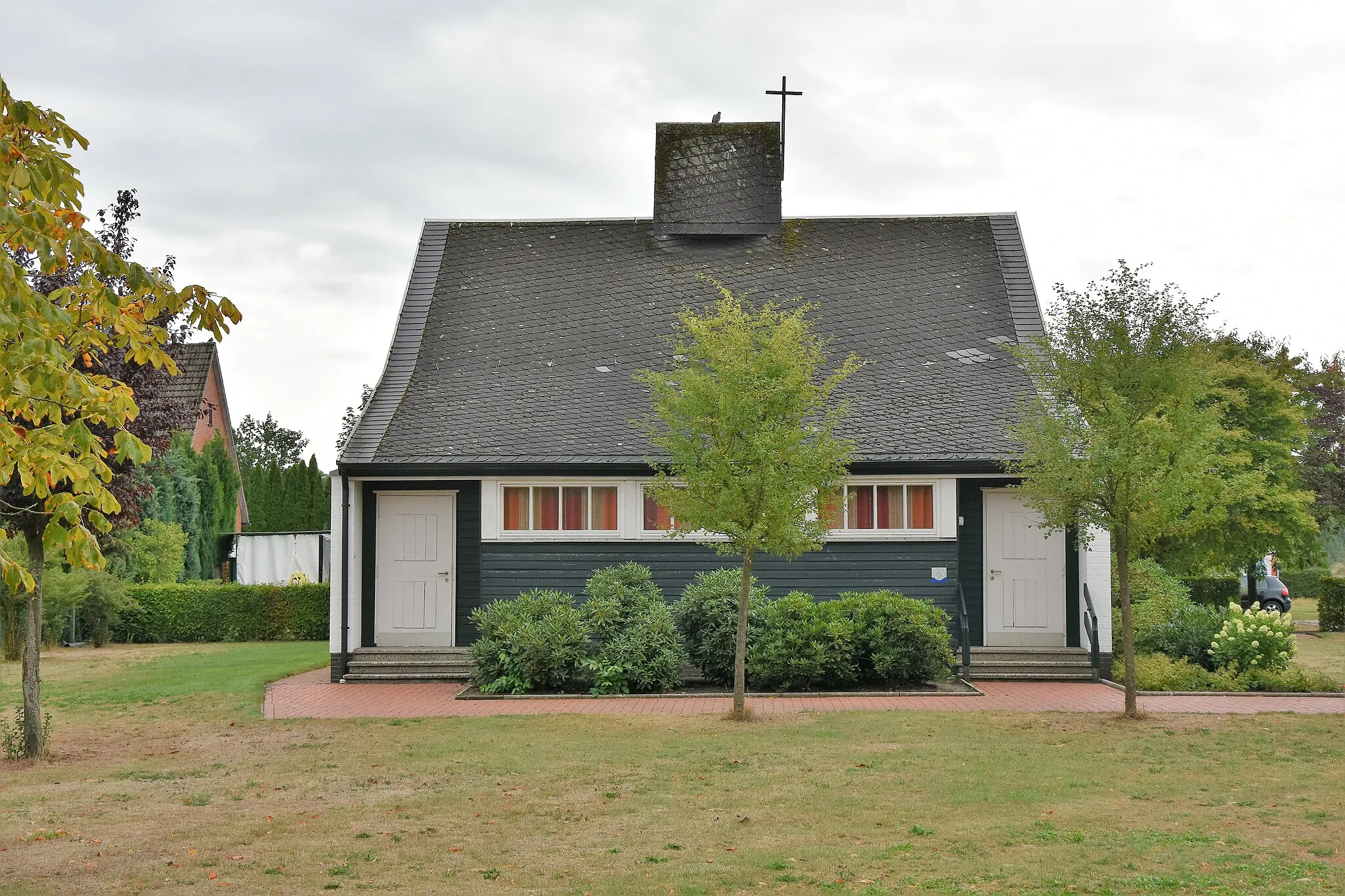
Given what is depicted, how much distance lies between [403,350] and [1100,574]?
32.6 ft

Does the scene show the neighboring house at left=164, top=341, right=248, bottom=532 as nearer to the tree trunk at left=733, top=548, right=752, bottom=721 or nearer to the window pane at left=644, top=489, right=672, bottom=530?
the window pane at left=644, top=489, right=672, bottom=530

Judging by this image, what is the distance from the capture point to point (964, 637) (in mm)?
15453

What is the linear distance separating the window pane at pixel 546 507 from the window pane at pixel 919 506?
14.7 ft

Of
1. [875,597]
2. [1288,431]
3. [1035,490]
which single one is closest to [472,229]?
[875,597]

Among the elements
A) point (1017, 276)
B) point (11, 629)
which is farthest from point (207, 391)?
point (1017, 276)

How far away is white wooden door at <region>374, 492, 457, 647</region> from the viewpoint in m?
17.0

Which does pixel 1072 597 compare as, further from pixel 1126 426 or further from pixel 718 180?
pixel 718 180

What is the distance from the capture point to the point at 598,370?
1819cm

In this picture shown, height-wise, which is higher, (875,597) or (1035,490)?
(1035,490)

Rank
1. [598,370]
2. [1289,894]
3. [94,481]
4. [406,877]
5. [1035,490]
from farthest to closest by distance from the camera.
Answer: [598,370] → [1035,490] → [406,877] → [1289,894] → [94,481]

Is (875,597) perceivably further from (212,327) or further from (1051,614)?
(212,327)

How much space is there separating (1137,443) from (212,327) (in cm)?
868

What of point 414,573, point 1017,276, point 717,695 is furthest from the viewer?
point 1017,276

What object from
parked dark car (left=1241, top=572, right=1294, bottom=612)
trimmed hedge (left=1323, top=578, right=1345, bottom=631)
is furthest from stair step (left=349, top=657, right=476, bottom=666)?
parked dark car (left=1241, top=572, right=1294, bottom=612)
